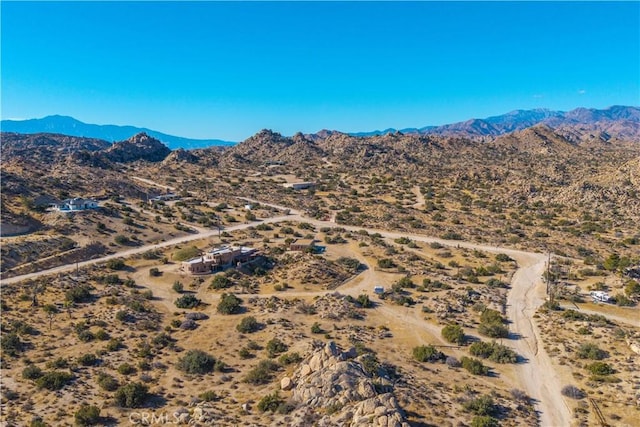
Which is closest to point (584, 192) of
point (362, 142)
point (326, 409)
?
point (326, 409)

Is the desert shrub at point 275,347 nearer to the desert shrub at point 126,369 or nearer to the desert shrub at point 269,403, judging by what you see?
the desert shrub at point 269,403

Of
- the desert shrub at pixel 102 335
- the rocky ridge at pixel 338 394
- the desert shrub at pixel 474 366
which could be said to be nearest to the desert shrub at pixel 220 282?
the desert shrub at pixel 102 335

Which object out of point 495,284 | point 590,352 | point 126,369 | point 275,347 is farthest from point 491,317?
point 126,369

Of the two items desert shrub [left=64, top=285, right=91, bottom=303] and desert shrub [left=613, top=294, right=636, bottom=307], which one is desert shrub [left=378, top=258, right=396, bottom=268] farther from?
desert shrub [left=64, top=285, right=91, bottom=303]

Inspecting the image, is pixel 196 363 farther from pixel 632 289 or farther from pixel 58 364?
pixel 632 289

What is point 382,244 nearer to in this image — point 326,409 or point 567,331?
point 567,331

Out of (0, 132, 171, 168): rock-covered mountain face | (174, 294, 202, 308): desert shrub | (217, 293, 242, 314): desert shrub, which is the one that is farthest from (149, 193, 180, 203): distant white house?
(217, 293, 242, 314): desert shrub
